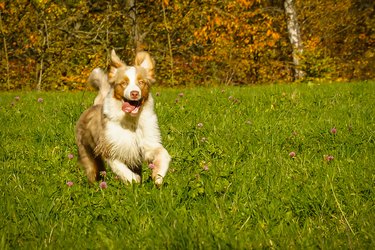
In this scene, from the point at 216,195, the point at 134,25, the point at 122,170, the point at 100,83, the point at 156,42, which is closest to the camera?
the point at 216,195

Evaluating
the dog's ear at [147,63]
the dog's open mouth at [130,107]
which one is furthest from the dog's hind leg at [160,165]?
the dog's ear at [147,63]

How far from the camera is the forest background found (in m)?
17.3

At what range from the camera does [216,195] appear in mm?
3254

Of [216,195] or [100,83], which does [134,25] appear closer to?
[100,83]

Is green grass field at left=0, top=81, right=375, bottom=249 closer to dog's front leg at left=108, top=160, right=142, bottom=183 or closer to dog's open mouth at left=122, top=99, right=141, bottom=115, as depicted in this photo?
dog's front leg at left=108, top=160, right=142, bottom=183

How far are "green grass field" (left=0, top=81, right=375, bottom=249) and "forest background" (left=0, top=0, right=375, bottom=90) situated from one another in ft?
34.9

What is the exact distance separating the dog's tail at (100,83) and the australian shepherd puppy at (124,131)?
250 mm

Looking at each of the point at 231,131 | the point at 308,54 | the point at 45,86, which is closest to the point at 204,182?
the point at 231,131

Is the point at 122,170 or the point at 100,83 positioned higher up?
the point at 100,83

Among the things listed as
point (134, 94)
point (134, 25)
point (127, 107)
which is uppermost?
point (134, 25)

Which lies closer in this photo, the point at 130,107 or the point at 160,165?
the point at 160,165

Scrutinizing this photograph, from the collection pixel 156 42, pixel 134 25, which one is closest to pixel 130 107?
pixel 134 25

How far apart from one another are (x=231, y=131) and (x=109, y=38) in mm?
14157

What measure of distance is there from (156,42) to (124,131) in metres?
15.6
